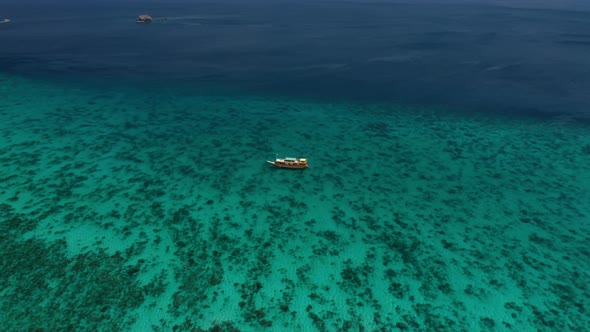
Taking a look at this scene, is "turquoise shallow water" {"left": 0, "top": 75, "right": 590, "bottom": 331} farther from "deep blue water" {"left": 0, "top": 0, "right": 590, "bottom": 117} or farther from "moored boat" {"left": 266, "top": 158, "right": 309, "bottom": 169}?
"deep blue water" {"left": 0, "top": 0, "right": 590, "bottom": 117}

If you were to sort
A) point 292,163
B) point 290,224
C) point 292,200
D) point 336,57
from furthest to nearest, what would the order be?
point 336,57 < point 292,163 < point 292,200 < point 290,224

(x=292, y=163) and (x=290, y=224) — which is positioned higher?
(x=292, y=163)

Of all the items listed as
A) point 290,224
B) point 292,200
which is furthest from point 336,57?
point 290,224

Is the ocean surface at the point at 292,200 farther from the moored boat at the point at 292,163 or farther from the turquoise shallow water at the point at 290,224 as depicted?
the moored boat at the point at 292,163

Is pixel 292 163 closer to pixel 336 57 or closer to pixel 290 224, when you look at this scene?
pixel 290 224

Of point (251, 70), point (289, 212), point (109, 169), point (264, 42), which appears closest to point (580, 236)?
point (289, 212)

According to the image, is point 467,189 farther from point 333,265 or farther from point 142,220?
point 142,220

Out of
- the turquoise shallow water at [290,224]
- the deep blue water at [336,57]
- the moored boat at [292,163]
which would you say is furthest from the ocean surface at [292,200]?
the deep blue water at [336,57]
